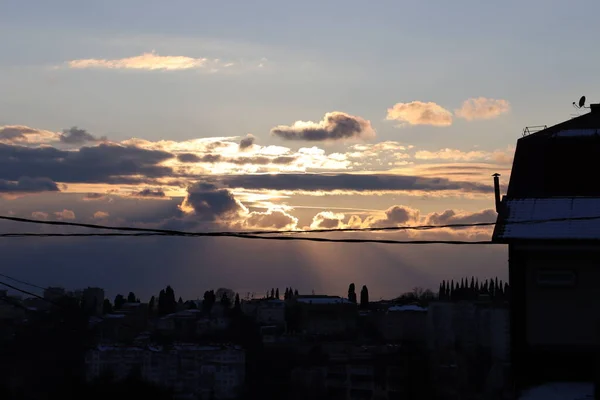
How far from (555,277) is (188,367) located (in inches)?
5827

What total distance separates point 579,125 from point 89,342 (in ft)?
505

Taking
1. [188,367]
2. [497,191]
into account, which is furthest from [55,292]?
[188,367]

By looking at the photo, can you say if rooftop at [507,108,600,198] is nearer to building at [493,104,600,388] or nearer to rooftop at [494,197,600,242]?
rooftop at [494,197,600,242]

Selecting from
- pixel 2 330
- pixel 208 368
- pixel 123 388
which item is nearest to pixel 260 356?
pixel 208 368

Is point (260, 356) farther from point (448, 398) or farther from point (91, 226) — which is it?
point (91, 226)

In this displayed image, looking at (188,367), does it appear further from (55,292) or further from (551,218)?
(551,218)

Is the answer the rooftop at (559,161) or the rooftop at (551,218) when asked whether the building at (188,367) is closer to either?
the rooftop at (559,161)

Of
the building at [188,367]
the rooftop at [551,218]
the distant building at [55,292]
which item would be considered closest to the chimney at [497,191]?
the rooftop at [551,218]

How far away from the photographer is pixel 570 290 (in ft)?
81.4

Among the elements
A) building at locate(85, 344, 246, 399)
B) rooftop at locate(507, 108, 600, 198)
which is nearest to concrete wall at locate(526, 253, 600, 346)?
rooftop at locate(507, 108, 600, 198)

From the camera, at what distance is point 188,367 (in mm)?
167500

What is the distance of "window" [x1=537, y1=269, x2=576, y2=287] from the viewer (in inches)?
978

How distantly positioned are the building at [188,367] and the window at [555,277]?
432ft

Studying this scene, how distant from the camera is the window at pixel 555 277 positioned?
24844 mm
